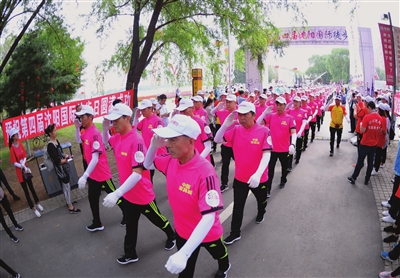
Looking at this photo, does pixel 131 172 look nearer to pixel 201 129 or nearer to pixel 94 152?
pixel 94 152

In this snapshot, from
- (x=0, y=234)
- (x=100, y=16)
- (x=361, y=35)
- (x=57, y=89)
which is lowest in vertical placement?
(x=0, y=234)

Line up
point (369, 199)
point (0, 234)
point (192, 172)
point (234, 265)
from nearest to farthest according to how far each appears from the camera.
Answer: point (192, 172) < point (234, 265) < point (0, 234) < point (369, 199)

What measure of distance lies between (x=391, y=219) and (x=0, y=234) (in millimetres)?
7020

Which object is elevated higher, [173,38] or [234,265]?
[173,38]

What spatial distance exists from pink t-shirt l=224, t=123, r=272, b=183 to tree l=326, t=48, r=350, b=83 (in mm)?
80704

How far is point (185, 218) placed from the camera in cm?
271

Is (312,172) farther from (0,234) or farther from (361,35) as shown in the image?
(361,35)

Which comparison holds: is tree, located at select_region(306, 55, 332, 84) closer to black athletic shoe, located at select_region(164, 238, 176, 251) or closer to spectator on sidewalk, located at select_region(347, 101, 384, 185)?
spectator on sidewalk, located at select_region(347, 101, 384, 185)

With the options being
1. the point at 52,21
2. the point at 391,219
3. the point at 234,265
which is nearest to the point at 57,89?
the point at 52,21

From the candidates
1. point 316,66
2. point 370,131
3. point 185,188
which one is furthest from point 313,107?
point 316,66

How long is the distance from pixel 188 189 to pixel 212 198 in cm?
Answer: 26

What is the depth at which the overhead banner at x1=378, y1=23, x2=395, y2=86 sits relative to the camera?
9203 millimetres

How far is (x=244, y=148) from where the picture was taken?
14.2 feet

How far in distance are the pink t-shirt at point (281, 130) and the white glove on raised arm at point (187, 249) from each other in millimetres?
4115
